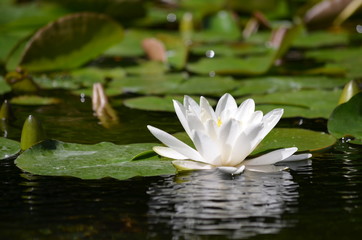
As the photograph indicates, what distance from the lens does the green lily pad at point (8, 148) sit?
1797mm

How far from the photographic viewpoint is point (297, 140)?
6.16ft

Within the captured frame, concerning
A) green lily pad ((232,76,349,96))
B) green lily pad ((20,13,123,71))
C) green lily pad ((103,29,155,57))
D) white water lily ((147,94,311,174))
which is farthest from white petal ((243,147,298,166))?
green lily pad ((103,29,155,57))

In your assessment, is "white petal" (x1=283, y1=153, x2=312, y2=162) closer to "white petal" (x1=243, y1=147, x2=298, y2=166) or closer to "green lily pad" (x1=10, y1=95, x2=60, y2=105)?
"white petal" (x1=243, y1=147, x2=298, y2=166)

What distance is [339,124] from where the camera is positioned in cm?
198

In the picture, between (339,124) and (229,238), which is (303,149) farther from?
(229,238)

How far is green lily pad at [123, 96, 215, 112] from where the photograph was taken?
2406mm

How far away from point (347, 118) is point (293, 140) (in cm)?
22

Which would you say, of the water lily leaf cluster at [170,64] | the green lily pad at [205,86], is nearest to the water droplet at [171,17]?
the water lily leaf cluster at [170,64]

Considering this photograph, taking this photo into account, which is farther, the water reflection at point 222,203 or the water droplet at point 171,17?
the water droplet at point 171,17

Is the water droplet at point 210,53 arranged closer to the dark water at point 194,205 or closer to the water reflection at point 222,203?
the dark water at point 194,205

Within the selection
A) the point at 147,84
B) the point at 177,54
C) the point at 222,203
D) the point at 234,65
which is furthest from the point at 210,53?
the point at 222,203

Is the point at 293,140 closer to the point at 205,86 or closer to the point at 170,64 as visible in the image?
the point at 205,86

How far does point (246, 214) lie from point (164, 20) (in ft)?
10.4

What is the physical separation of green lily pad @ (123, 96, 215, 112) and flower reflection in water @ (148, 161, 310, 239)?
788 mm
